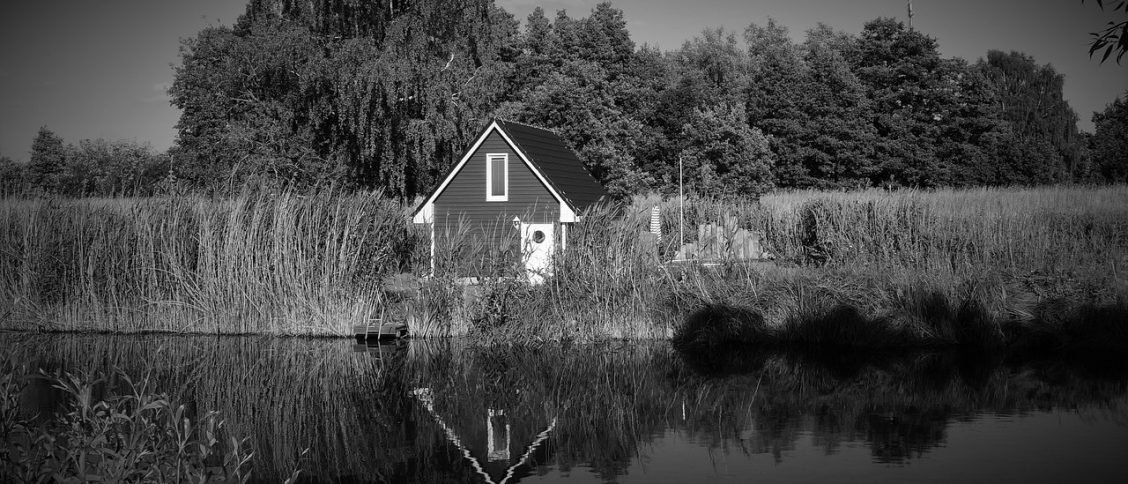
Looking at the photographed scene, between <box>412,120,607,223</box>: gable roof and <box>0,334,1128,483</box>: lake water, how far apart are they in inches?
432

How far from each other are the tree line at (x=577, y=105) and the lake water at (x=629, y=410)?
1468 cm

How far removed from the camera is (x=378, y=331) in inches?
727

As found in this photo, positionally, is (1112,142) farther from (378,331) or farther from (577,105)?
(378,331)

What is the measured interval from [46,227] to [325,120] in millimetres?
12990

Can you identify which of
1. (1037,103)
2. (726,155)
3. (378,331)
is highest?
(1037,103)

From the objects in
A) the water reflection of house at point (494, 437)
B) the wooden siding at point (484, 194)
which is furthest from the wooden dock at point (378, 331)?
the wooden siding at point (484, 194)

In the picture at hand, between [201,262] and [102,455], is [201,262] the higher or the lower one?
the higher one

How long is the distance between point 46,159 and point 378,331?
59863 millimetres

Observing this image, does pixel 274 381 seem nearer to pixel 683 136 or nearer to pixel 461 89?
pixel 461 89

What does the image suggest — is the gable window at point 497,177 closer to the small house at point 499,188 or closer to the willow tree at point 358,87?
the small house at point 499,188

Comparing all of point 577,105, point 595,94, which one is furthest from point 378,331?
point 595,94

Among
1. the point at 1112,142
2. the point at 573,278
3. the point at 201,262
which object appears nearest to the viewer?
the point at 573,278

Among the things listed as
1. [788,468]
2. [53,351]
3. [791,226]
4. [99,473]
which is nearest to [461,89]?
[791,226]

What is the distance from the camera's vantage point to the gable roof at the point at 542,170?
93.3ft
